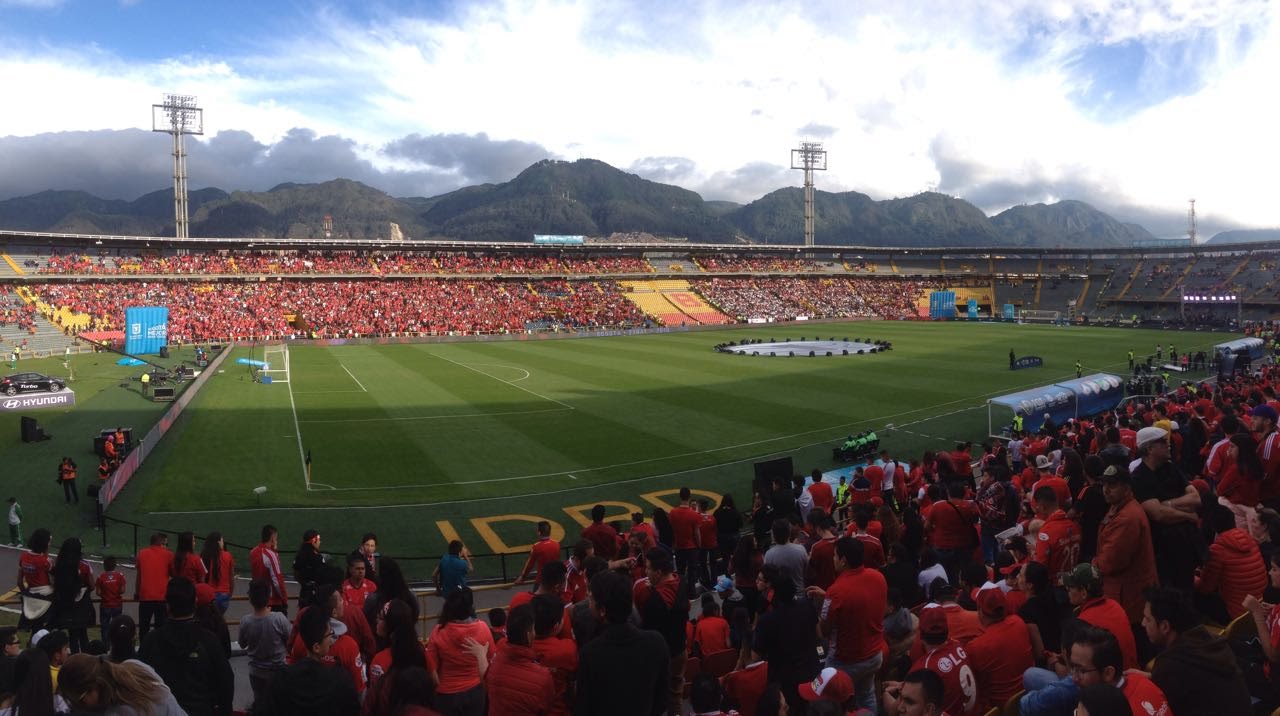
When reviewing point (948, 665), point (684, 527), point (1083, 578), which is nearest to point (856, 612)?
point (948, 665)

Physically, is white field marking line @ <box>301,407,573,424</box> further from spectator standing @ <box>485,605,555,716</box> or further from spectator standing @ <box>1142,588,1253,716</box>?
spectator standing @ <box>1142,588,1253,716</box>

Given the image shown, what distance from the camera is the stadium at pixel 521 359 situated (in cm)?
2133

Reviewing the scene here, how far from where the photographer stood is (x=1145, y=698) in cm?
417

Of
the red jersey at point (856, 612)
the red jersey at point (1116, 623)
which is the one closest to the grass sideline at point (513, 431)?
the red jersey at point (856, 612)

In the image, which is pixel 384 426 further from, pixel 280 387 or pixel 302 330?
pixel 302 330

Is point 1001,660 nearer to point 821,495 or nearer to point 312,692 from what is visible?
point 312,692

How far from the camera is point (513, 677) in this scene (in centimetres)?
496

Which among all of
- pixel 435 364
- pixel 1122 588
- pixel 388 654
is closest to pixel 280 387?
pixel 435 364

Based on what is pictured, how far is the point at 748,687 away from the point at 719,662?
3.55ft

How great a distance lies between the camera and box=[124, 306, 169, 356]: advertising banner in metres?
46.5

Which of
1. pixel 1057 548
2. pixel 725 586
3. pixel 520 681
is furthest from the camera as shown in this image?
pixel 725 586

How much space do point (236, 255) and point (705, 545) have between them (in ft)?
272

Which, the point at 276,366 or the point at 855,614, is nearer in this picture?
the point at 855,614

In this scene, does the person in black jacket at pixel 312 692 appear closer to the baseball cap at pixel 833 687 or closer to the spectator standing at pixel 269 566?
the baseball cap at pixel 833 687
